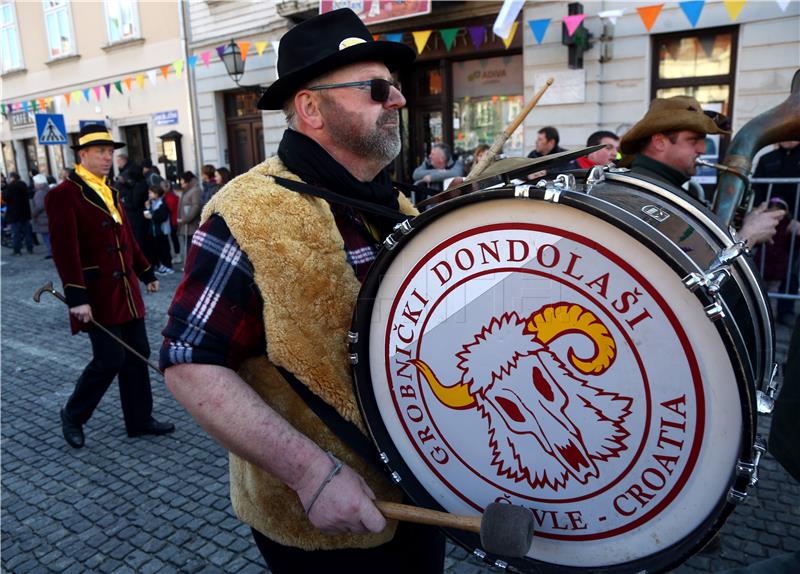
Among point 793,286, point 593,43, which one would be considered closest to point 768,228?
point 793,286

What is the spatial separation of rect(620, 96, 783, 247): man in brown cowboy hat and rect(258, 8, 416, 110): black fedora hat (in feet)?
6.09

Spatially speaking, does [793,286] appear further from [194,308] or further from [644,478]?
[194,308]

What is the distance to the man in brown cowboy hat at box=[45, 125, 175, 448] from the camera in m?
3.68

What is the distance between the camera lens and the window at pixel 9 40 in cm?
1930

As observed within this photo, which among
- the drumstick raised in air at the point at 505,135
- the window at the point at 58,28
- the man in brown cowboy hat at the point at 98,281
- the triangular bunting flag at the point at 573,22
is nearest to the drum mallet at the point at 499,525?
the drumstick raised in air at the point at 505,135

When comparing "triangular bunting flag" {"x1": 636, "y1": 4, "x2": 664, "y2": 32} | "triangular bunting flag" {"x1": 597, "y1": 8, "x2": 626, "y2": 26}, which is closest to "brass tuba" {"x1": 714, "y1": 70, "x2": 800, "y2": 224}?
"triangular bunting flag" {"x1": 636, "y1": 4, "x2": 664, "y2": 32}

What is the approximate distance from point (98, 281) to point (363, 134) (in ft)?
9.86

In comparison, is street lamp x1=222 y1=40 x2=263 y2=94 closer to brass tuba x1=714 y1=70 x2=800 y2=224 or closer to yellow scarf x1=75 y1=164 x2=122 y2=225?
yellow scarf x1=75 y1=164 x2=122 y2=225

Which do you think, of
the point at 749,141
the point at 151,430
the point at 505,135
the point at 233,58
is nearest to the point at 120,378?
the point at 151,430

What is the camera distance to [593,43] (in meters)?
8.78

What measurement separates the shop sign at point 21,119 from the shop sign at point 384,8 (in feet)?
46.7

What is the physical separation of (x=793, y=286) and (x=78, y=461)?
589 centimetres

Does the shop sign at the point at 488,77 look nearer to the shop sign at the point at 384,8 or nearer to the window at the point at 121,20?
the shop sign at the point at 384,8

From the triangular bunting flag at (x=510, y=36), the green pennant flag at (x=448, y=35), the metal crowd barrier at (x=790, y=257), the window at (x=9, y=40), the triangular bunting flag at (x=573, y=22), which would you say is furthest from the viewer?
the window at (x=9, y=40)
